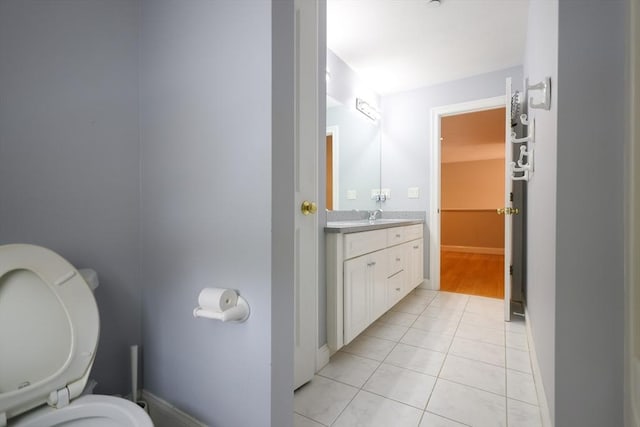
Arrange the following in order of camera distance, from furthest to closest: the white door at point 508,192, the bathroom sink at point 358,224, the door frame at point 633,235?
the white door at point 508,192, the bathroom sink at point 358,224, the door frame at point 633,235

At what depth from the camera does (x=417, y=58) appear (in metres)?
2.61

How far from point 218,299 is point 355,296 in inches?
42.0

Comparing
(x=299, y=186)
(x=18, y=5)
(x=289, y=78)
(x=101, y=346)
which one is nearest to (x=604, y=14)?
(x=289, y=78)

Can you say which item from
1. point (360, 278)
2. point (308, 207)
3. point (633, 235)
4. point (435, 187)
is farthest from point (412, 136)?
point (633, 235)

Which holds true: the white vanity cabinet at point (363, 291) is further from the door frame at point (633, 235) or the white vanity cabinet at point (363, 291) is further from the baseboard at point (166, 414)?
the door frame at point (633, 235)

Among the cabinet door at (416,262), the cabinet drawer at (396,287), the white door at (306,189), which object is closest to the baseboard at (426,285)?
the cabinet door at (416,262)

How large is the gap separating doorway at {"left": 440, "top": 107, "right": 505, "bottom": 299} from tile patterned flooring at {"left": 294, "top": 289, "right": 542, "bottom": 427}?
1.83 m

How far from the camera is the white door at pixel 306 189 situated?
4.48 feet

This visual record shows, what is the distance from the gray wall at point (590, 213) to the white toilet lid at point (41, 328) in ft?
5.00

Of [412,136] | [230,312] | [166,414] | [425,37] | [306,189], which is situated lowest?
[166,414]

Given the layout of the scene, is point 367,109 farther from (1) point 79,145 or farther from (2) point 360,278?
(1) point 79,145

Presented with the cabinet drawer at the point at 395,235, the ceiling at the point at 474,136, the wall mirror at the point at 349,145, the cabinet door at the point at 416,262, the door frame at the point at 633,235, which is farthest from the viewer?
the ceiling at the point at 474,136

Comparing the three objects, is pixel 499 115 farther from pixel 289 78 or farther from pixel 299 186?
pixel 289 78

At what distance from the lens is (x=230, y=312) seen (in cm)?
84
